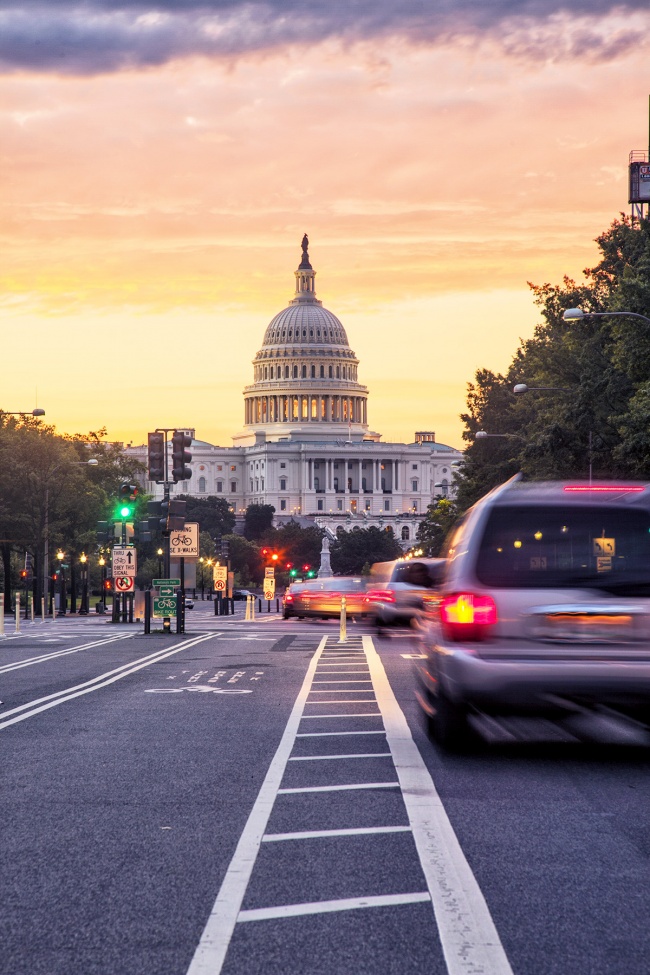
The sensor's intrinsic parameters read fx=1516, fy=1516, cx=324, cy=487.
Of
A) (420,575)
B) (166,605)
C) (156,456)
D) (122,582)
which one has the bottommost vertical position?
(166,605)

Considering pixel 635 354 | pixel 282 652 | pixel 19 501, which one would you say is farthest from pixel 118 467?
pixel 282 652

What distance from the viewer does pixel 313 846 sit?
25.7ft

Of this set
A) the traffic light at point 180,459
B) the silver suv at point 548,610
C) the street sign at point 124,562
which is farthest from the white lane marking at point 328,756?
the street sign at point 124,562

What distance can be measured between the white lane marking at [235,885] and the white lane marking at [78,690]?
14.5 ft

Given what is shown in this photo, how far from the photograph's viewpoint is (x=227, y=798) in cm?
954

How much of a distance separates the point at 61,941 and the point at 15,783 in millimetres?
4463

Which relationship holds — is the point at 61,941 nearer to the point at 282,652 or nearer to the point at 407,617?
the point at 282,652

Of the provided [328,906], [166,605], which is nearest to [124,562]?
[166,605]

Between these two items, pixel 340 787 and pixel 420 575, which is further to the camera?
pixel 420 575

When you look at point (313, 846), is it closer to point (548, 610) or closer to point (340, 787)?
point (340, 787)

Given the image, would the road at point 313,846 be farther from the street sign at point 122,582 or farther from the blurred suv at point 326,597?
the blurred suv at point 326,597

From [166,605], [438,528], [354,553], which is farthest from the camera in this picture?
[354,553]

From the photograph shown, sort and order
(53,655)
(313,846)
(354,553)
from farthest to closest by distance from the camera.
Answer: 1. (354,553)
2. (53,655)
3. (313,846)

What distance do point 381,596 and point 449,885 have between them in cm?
3041
